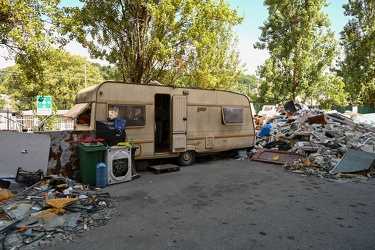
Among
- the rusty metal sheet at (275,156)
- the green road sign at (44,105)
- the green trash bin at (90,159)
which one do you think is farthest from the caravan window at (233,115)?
the green road sign at (44,105)

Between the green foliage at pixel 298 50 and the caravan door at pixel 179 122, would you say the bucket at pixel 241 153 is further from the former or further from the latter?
the green foliage at pixel 298 50

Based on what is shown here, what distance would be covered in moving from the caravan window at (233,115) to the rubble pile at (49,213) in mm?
5729

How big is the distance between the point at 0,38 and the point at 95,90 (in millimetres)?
6056

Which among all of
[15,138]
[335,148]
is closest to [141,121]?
[15,138]

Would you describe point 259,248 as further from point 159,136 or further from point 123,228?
point 159,136

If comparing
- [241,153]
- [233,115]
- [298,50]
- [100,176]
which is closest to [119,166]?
[100,176]

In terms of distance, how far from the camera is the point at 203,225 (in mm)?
4340

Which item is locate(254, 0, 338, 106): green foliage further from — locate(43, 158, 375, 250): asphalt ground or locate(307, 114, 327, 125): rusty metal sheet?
locate(43, 158, 375, 250): asphalt ground

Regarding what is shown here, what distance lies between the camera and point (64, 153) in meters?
6.76

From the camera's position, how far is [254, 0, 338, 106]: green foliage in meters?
22.7

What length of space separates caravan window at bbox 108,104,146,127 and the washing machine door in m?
1.28

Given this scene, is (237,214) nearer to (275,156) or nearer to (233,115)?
(275,156)

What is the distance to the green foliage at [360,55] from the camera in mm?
25969

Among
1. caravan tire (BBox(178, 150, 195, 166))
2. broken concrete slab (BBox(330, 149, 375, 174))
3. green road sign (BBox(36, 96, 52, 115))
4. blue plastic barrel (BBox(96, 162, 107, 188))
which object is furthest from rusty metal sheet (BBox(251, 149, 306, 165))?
green road sign (BBox(36, 96, 52, 115))
